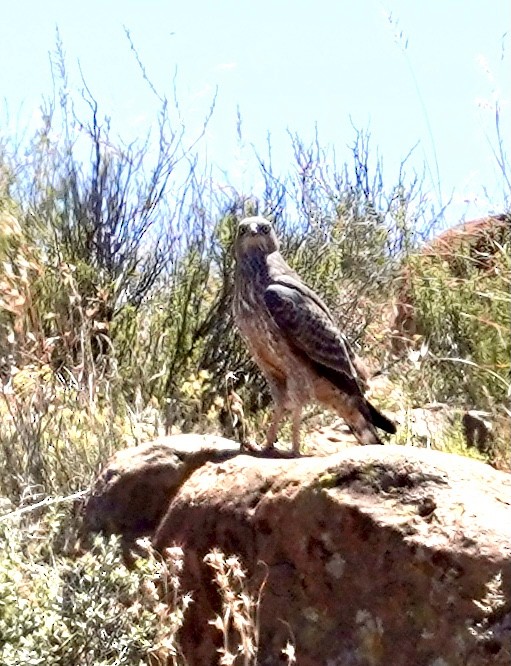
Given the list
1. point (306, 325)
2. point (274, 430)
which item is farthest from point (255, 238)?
point (274, 430)

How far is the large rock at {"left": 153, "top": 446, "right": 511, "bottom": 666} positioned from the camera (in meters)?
3.88

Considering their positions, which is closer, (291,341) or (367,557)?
(367,557)

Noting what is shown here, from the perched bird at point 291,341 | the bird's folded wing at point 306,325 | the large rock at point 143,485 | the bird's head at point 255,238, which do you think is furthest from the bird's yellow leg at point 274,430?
the bird's head at point 255,238

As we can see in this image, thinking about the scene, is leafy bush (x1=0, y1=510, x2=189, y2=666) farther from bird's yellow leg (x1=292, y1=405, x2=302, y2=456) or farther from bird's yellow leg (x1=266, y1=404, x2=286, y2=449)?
bird's yellow leg (x1=292, y1=405, x2=302, y2=456)

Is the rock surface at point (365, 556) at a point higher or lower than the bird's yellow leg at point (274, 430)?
lower

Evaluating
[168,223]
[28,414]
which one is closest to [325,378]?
[28,414]

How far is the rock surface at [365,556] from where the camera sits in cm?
388

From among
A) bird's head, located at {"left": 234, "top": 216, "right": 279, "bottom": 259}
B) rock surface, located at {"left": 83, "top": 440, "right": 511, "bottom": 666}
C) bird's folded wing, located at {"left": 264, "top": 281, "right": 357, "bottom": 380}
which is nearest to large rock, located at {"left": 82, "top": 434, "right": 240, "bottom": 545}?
rock surface, located at {"left": 83, "top": 440, "right": 511, "bottom": 666}

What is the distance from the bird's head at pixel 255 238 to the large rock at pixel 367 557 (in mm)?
2114

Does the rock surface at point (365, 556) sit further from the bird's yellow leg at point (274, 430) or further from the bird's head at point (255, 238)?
the bird's head at point (255, 238)

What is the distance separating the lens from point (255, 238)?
21.9 feet

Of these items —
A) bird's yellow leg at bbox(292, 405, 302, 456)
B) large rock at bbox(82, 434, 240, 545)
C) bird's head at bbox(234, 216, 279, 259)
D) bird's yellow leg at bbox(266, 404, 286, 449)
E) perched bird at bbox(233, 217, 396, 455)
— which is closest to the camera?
large rock at bbox(82, 434, 240, 545)

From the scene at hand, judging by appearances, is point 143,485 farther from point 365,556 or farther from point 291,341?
point 291,341

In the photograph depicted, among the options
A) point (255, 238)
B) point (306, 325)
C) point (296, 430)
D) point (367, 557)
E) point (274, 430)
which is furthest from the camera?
point (255, 238)
